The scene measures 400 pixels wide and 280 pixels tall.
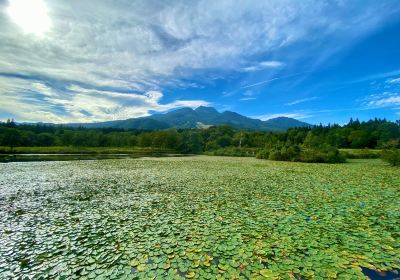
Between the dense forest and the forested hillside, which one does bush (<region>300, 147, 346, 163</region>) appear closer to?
the dense forest

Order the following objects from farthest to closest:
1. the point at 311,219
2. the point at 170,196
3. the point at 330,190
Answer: the point at 330,190 → the point at 170,196 → the point at 311,219

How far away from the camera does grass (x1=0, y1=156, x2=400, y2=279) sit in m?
4.55

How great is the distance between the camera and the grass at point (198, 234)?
4.55 metres

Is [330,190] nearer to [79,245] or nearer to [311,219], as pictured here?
[311,219]

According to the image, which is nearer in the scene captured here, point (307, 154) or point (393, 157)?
point (393, 157)

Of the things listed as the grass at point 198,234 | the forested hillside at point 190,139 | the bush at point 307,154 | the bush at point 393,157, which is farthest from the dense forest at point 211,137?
the grass at point 198,234

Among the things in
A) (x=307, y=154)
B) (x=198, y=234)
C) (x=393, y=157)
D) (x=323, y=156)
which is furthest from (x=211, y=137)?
(x=198, y=234)

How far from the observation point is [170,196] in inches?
430

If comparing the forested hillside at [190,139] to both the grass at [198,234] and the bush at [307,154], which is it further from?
the grass at [198,234]

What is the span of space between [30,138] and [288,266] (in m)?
87.0

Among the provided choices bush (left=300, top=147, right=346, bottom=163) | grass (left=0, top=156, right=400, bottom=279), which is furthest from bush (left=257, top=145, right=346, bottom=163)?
grass (left=0, top=156, right=400, bottom=279)

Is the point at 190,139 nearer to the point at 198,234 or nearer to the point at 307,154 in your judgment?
the point at 307,154

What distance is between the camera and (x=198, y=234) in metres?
6.29

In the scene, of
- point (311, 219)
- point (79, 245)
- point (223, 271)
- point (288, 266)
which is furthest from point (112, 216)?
point (311, 219)
